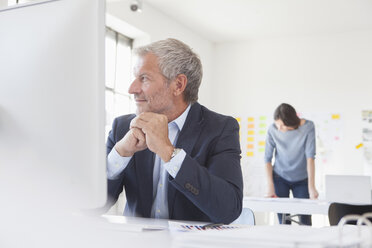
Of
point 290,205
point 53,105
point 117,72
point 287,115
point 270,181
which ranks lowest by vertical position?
point 290,205

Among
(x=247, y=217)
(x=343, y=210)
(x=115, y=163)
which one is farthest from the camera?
(x=343, y=210)

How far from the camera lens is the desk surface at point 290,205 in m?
3.25

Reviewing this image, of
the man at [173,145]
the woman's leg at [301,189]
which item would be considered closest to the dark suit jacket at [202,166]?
the man at [173,145]

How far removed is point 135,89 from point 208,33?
581 cm

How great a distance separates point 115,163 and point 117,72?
14.4ft

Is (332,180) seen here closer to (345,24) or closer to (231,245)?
(231,245)

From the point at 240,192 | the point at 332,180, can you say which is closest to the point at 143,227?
the point at 240,192

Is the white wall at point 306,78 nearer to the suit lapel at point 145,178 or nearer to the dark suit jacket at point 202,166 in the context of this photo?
the dark suit jacket at point 202,166

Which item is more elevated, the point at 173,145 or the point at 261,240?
the point at 173,145

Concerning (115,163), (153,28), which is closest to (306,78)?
(153,28)

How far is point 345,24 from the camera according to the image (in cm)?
640

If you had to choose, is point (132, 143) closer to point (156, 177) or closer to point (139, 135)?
point (139, 135)

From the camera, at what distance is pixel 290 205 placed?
337 cm

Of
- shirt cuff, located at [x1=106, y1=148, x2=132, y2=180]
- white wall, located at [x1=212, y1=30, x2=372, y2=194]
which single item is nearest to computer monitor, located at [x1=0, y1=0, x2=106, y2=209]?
shirt cuff, located at [x1=106, y1=148, x2=132, y2=180]
